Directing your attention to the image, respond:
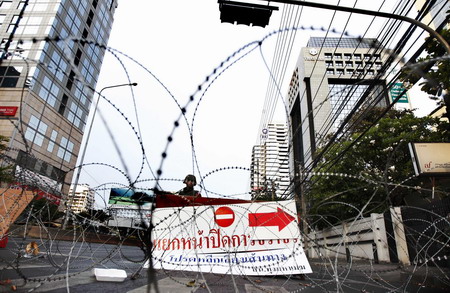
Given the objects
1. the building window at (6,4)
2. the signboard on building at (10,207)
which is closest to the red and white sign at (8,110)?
the building window at (6,4)

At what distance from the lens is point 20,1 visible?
123ft

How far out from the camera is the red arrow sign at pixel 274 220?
18.6ft

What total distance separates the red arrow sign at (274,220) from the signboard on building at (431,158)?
639cm

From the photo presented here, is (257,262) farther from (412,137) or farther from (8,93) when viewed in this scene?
(8,93)

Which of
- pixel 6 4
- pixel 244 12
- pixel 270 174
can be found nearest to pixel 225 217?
pixel 244 12

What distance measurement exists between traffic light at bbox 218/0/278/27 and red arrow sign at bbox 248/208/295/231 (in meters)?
3.72

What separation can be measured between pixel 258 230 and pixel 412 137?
14357mm

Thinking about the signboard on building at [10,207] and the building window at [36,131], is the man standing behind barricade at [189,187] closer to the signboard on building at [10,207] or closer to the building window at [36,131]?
the signboard on building at [10,207]

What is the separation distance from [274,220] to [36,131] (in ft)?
121

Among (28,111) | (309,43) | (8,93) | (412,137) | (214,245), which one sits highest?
(309,43)

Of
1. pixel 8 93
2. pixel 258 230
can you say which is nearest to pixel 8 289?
pixel 258 230

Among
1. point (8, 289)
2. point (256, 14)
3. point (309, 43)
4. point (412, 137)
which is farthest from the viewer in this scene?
point (309, 43)

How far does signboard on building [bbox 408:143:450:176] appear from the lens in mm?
9133

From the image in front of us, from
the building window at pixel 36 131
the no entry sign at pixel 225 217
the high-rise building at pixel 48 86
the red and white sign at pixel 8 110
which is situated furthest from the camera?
the building window at pixel 36 131
